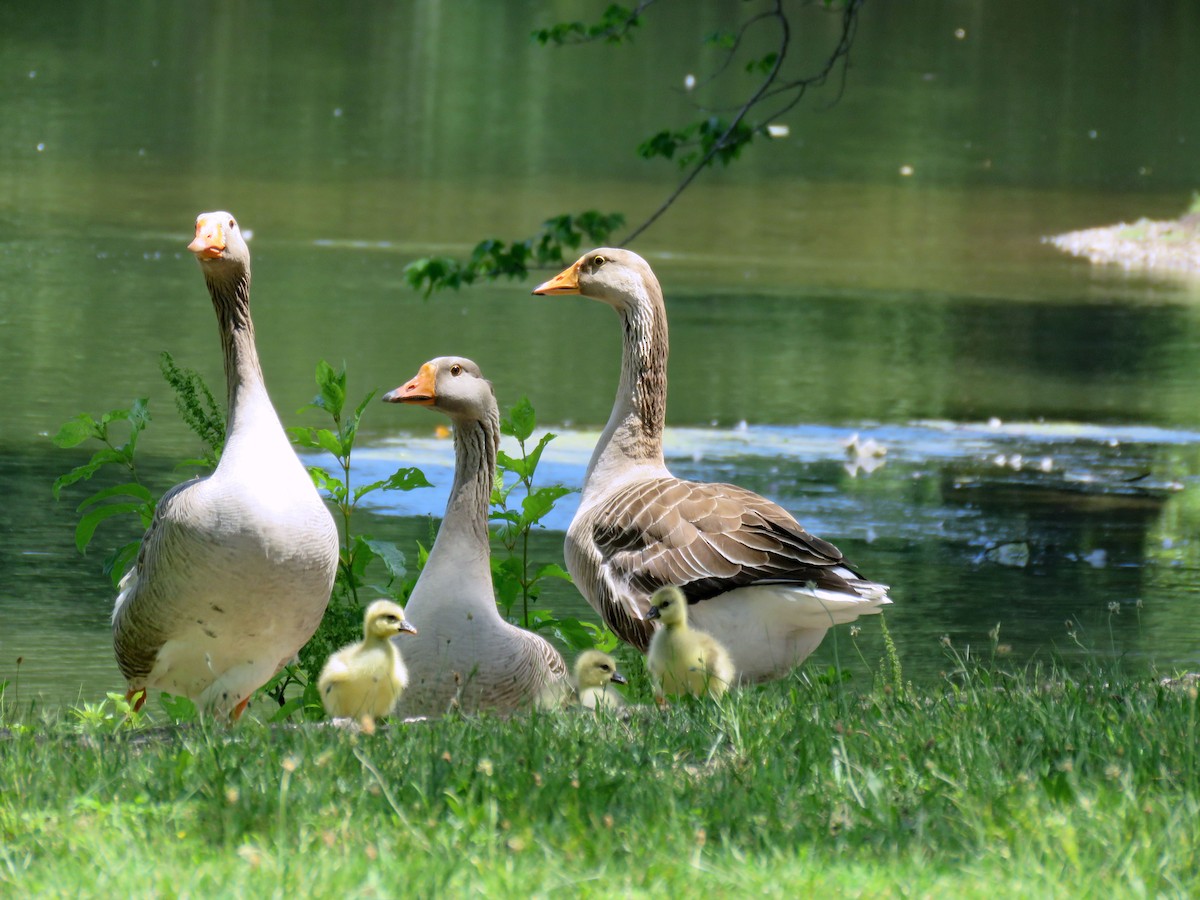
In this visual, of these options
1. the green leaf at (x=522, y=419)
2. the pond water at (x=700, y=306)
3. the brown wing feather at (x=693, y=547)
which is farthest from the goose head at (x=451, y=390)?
the pond water at (x=700, y=306)

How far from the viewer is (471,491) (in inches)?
233

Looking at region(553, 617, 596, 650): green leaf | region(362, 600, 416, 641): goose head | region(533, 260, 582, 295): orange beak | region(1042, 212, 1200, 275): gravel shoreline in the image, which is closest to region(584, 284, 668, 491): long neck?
region(533, 260, 582, 295): orange beak

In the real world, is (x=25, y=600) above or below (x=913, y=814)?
below

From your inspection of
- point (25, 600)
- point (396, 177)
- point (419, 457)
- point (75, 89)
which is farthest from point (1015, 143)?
point (25, 600)

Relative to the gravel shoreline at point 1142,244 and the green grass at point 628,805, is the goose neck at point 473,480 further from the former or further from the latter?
the gravel shoreline at point 1142,244

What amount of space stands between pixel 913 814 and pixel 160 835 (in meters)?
1.58

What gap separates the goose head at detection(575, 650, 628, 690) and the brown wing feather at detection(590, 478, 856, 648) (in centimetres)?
29

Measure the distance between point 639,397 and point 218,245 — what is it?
1837 millimetres

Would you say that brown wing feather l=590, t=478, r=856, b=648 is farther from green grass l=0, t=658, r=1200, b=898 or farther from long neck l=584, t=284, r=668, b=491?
green grass l=0, t=658, r=1200, b=898

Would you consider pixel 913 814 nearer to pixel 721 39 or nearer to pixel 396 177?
pixel 721 39

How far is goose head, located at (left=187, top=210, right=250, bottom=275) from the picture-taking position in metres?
5.53

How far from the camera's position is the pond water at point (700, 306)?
9.06m

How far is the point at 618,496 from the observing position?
6277 mm

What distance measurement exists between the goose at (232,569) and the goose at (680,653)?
101cm
